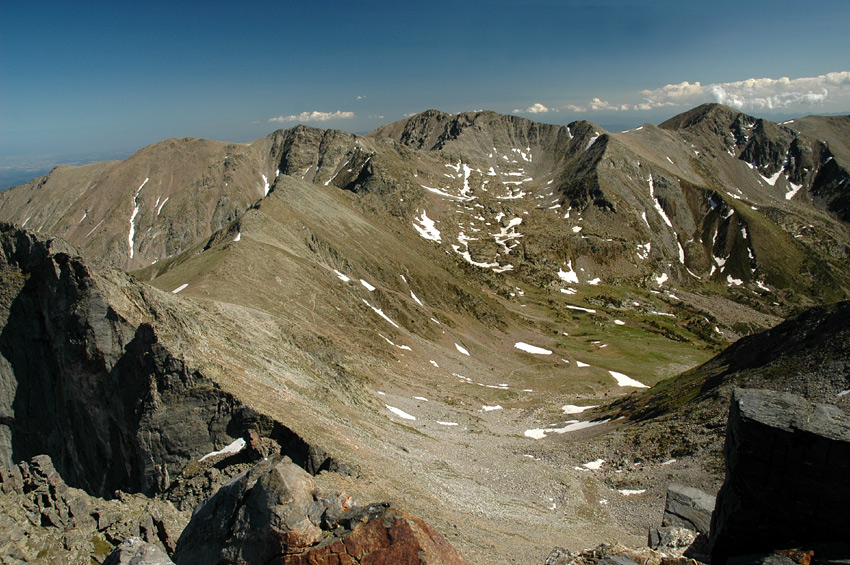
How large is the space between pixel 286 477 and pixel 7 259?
114 ft

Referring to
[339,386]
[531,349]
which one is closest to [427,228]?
[531,349]

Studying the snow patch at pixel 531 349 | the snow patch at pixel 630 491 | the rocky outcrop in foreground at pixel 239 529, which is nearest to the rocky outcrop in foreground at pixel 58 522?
the rocky outcrop in foreground at pixel 239 529

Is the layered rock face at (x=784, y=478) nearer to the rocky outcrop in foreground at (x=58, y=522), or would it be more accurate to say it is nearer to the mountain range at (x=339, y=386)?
the mountain range at (x=339, y=386)

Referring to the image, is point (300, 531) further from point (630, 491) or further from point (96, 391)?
point (630, 491)

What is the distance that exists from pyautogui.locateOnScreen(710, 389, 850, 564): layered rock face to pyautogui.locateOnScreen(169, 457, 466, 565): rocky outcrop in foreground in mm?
10019

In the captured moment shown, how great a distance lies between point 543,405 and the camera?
→ 2704 inches

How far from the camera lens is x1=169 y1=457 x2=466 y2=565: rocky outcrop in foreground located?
13703mm

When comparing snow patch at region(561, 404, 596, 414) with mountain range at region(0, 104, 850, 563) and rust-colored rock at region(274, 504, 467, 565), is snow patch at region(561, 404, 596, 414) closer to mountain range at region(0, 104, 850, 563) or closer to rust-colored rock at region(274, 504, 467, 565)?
mountain range at region(0, 104, 850, 563)

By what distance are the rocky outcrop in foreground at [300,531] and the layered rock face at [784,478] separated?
10.0 m

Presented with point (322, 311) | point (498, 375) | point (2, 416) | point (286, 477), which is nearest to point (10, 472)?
point (286, 477)

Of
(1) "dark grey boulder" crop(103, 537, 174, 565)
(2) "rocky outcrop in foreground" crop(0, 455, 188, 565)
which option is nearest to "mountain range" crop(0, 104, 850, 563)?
(2) "rocky outcrop in foreground" crop(0, 455, 188, 565)

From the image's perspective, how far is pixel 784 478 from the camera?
14.8m

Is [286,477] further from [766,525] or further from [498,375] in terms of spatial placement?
[498,375]

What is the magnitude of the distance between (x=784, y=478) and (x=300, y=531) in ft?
53.3
